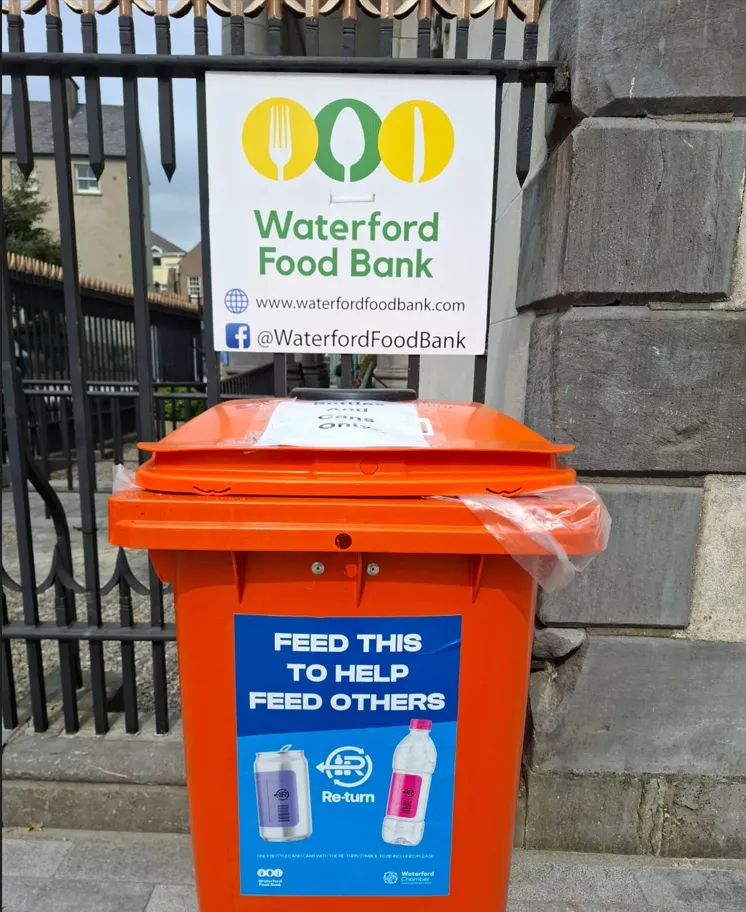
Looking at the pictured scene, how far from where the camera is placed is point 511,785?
59.2 inches

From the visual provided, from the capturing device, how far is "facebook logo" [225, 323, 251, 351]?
2232 millimetres

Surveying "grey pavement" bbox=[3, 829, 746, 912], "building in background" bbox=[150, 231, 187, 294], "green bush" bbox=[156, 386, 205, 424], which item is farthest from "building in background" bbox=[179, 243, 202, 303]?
"grey pavement" bbox=[3, 829, 746, 912]

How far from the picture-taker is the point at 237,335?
2.24 metres

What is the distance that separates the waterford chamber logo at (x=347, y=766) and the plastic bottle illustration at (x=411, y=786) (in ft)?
0.22

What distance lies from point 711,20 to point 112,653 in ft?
12.3

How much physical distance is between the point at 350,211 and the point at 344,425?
1.03m

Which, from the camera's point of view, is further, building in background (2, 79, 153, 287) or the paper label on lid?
building in background (2, 79, 153, 287)

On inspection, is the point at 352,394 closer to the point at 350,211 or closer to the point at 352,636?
the point at 352,636

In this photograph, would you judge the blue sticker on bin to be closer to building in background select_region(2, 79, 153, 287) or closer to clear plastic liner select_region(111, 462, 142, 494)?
clear plastic liner select_region(111, 462, 142, 494)

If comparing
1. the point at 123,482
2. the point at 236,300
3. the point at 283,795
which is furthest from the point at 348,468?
the point at 236,300

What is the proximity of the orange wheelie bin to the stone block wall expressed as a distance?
2.43 feet

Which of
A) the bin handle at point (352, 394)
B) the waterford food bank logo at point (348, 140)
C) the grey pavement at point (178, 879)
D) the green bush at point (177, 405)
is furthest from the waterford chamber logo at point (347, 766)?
the green bush at point (177, 405)

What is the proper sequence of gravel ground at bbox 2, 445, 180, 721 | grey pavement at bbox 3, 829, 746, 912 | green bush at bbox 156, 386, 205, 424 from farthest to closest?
1. green bush at bbox 156, 386, 205, 424
2. gravel ground at bbox 2, 445, 180, 721
3. grey pavement at bbox 3, 829, 746, 912

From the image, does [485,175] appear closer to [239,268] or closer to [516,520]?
[239,268]
